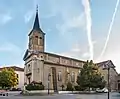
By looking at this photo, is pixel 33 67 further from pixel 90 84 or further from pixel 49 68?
pixel 90 84

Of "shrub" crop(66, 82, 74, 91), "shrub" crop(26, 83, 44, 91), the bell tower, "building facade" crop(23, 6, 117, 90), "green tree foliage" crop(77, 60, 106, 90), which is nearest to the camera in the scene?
"green tree foliage" crop(77, 60, 106, 90)

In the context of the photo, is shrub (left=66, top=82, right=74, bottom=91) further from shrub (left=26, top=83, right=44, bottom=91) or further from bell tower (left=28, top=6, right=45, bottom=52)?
bell tower (left=28, top=6, right=45, bottom=52)

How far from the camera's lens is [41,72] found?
65.7m

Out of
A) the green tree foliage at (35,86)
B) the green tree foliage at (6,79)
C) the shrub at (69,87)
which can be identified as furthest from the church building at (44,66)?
the green tree foliage at (6,79)

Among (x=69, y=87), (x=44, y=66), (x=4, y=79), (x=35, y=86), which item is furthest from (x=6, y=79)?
(x=69, y=87)

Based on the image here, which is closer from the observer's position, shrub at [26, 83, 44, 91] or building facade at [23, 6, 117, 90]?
shrub at [26, 83, 44, 91]

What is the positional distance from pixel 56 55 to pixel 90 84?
21.9 m

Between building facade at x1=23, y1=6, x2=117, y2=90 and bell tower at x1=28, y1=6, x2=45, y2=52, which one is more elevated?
bell tower at x1=28, y1=6, x2=45, y2=52

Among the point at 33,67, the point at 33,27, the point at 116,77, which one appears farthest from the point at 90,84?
the point at 116,77

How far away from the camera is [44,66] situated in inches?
2645

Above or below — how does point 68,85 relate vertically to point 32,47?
below

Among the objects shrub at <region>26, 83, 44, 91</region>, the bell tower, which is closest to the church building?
the bell tower

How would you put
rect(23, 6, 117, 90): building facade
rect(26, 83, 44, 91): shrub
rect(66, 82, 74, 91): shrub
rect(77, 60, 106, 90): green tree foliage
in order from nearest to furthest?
rect(77, 60, 106, 90): green tree foliage < rect(26, 83, 44, 91): shrub < rect(23, 6, 117, 90): building facade < rect(66, 82, 74, 91): shrub

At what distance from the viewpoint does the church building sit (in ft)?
217
